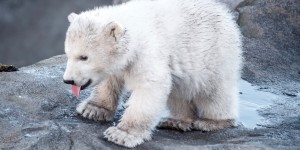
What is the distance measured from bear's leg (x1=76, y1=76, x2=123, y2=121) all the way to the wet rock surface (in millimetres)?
77

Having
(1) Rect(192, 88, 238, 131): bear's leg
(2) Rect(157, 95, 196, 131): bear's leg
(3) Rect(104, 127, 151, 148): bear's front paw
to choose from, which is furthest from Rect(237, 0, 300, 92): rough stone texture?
(3) Rect(104, 127, 151, 148): bear's front paw

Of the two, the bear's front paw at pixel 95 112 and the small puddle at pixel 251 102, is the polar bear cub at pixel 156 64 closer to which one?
the bear's front paw at pixel 95 112

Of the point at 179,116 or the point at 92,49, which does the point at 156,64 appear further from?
the point at 179,116

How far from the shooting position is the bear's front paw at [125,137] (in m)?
4.23

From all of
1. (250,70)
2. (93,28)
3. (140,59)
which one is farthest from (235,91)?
(250,70)

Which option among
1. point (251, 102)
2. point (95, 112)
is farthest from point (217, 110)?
point (251, 102)

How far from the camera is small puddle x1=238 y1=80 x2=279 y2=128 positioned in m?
5.48

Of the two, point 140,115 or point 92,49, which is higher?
point 92,49

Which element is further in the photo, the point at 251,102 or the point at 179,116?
the point at 251,102

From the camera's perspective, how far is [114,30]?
13.5 ft

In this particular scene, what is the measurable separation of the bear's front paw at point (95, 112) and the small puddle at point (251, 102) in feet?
4.48

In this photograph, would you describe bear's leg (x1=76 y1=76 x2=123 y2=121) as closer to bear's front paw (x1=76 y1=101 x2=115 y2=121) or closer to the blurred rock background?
bear's front paw (x1=76 y1=101 x2=115 y2=121)

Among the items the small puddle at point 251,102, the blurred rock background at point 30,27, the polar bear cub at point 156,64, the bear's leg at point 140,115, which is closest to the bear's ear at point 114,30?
the polar bear cub at point 156,64

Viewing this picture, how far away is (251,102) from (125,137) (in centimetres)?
232
